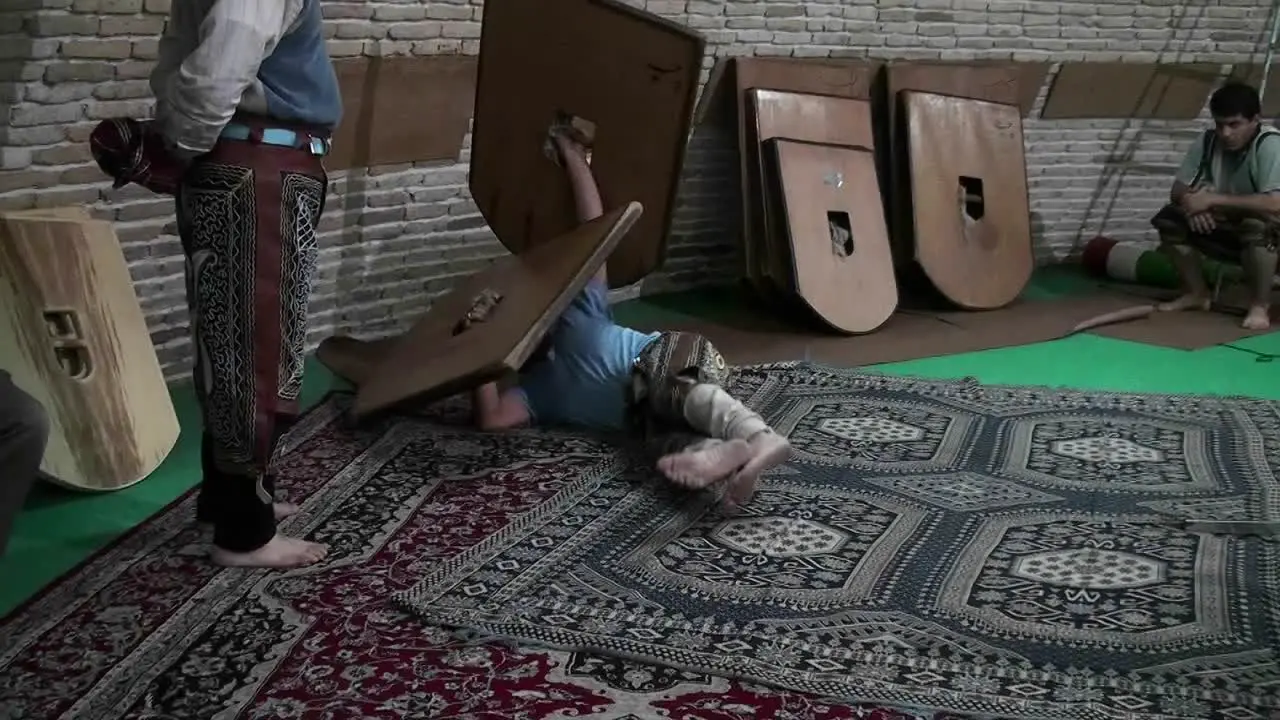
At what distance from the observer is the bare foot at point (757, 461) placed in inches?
118

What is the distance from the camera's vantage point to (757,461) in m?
2.99

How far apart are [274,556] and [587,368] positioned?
1145 mm

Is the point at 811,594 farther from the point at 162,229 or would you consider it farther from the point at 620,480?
the point at 162,229

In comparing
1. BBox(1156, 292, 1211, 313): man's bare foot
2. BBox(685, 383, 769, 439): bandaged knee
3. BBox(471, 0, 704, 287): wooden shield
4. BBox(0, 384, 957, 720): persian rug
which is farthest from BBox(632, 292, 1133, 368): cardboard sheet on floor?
BBox(0, 384, 957, 720): persian rug

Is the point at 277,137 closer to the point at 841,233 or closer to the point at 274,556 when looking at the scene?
the point at 274,556

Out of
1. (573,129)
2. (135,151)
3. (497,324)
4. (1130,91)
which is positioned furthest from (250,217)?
(1130,91)

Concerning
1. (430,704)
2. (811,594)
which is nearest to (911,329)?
(811,594)

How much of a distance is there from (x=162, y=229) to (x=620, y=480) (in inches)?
66.3

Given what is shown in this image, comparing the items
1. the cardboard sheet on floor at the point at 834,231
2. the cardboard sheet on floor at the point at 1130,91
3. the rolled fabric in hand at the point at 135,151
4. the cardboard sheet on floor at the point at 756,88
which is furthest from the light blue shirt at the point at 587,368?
the cardboard sheet on floor at the point at 1130,91

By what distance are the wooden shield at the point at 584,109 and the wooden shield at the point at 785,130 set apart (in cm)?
152

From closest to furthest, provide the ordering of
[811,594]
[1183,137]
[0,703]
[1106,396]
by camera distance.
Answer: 1. [0,703]
2. [811,594]
3. [1106,396]
4. [1183,137]

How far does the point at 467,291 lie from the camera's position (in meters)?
3.92

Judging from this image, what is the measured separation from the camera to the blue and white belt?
8.31 feet

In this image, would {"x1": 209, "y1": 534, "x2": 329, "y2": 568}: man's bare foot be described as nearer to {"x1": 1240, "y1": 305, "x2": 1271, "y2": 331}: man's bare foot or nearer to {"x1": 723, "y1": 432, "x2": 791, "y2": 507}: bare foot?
{"x1": 723, "y1": 432, "x2": 791, "y2": 507}: bare foot
